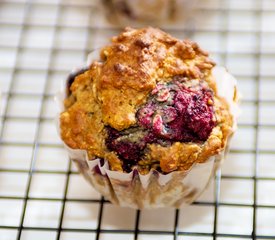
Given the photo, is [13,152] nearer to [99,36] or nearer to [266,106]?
[99,36]

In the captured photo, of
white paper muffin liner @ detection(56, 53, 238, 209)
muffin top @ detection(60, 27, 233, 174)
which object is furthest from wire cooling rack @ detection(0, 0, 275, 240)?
muffin top @ detection(60, 27, 233, 174)

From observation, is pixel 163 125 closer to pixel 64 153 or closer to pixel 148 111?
pixel 148 111

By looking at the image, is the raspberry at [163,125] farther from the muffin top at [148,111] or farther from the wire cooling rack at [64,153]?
the wire cooling rack at [64,153]

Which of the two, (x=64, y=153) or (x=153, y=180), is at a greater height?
(x=64, y=153)

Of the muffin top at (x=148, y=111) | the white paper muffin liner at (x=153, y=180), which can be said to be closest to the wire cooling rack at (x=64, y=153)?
the white paper muffin liner at (x=153, y=180)

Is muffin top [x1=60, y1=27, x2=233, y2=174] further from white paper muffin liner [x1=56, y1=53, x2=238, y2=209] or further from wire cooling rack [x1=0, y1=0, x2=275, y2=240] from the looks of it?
wire cooling rack [x1=0, y1=0, x2=275, y2=240]

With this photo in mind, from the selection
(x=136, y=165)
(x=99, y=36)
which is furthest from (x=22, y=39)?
(x=136, y=165)

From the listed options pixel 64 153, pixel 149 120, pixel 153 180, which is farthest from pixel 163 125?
pixel 64 153
